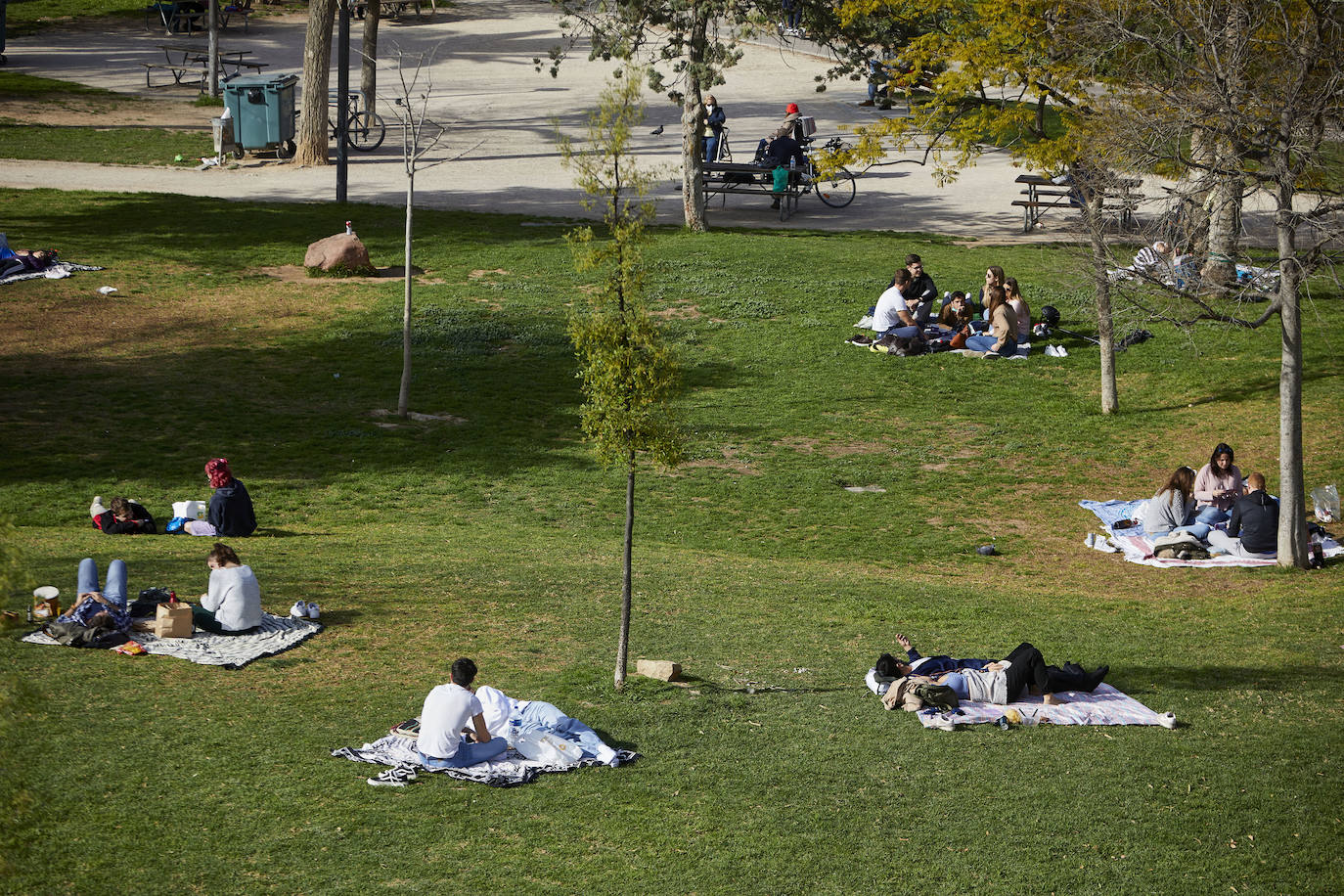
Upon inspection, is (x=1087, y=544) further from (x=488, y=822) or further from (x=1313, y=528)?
(x=488, y=822)

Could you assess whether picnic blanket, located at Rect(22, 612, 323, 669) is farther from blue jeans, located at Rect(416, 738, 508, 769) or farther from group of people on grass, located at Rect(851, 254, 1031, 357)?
group of people on grass, located at Rect(851, 254, 1031, 357)

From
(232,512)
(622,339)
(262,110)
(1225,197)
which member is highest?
(262,110)

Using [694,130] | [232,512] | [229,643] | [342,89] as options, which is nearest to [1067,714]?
[229,643]

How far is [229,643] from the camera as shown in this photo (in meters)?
9.96

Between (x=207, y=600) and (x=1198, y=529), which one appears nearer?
(x=207, y=600)

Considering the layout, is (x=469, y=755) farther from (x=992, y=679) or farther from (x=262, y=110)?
(x=262, y=110)

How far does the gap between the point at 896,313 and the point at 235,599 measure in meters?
13.1

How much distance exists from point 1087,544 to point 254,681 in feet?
29.8

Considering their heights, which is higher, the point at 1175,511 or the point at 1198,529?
the point at 1175,511

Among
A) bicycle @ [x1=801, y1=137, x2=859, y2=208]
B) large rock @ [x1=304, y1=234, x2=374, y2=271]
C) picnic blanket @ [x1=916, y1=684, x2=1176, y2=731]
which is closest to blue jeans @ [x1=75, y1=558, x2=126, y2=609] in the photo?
picnic blanket @ [x1=916, y1=684, x2=1176, y2=731]

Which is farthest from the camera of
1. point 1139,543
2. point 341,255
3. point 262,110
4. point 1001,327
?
point 262,110

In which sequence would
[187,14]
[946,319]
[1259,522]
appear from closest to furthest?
1. [1259,522]
2. [946,319]
3. [187,14]

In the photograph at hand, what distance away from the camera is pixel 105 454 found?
15281 millimetres

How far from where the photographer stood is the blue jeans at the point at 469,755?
8266 millimetres
